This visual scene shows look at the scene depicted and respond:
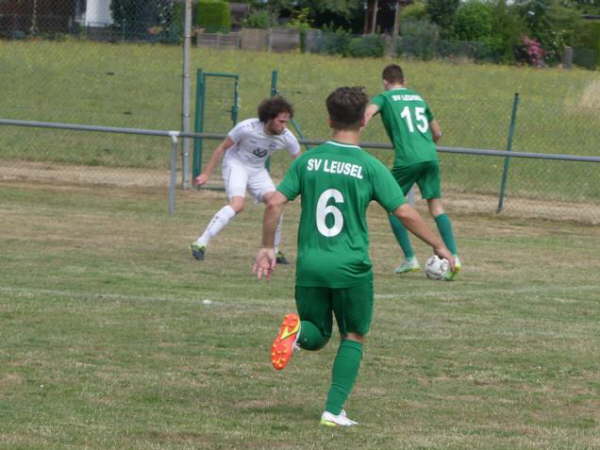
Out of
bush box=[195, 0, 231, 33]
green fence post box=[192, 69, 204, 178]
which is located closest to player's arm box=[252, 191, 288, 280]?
green fence post box=[192, 69, 204, 178]

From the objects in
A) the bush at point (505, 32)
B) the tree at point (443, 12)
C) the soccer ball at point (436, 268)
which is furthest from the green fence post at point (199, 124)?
the tree at point (443, 12)

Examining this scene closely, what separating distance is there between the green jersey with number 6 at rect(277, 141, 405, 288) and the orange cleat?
22 centimetres

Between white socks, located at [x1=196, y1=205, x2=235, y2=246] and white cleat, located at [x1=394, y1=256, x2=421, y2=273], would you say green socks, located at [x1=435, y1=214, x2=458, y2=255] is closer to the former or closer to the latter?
white cleat, located at [x1=394, y1=256, x2=421, y2=273]

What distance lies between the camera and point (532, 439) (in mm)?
6516

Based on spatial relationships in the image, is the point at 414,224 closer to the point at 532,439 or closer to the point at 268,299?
the point at 532,439

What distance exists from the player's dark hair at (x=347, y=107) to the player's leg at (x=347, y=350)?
0.81 metres

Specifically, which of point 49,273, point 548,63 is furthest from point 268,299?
point 548,63

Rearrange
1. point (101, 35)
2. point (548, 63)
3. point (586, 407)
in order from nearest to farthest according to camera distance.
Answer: point (586, 407) → point (101, 35) → point (548, 63)

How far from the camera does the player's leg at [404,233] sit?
12.0 m

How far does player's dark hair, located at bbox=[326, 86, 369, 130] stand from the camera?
21.2ft

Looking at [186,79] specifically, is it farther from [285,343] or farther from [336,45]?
[336,45]

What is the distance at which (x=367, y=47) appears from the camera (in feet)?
148

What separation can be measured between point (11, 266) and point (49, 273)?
1.70 ft

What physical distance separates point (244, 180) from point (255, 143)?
1.32 feet
